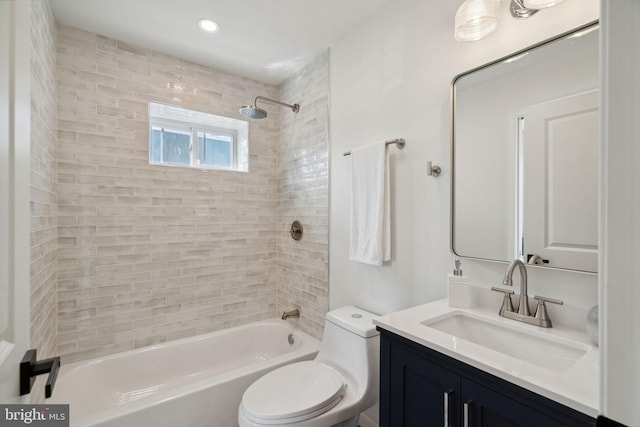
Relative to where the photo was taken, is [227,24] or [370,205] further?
[227,24]

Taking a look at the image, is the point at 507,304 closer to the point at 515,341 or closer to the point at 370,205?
the point at 515,341

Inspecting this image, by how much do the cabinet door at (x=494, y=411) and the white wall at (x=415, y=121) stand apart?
54 centimetres

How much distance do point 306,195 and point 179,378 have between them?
168 cm

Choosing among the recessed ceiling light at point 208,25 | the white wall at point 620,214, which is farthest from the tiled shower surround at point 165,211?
the white wall at point 620,214

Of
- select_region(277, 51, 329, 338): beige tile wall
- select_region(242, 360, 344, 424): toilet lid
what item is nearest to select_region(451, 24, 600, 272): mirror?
select_region(242, 360, 344, 424): toilet lid

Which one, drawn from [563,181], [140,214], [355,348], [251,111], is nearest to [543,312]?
[563,181]

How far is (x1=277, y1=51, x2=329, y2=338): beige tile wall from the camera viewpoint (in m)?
2.27

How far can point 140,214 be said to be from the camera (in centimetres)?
216

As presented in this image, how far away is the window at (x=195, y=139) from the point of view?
7.80 feet

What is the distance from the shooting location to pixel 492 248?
129 cm

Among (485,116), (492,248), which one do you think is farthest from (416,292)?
(485,116)

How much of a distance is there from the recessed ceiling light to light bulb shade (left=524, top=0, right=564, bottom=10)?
1.72m

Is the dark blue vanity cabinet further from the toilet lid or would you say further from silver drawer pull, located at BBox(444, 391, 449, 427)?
the toilet lid

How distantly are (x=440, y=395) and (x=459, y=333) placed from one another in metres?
0.38
